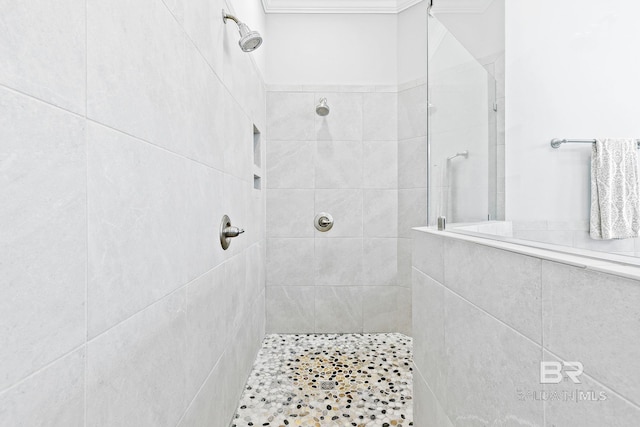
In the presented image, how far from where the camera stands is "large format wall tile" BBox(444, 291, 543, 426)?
2.15 feet

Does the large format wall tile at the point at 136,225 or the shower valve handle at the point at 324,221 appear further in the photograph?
the shower valve handle at the point at 324,221

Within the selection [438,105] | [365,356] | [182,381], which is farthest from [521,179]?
[365,356]

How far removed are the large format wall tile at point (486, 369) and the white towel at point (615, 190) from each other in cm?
27

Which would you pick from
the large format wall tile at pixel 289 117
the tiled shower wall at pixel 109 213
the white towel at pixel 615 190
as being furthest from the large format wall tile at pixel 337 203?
the white towel at pixel 615 190

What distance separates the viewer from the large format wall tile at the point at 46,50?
397 mm

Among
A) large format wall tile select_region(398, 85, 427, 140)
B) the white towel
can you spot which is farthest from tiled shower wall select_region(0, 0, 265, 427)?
large format wall tile select_region(398, 85, 427, 140)

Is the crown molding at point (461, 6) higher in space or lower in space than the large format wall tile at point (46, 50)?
higher

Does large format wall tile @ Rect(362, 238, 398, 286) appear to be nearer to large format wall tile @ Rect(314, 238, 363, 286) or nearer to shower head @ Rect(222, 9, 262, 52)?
large format wall tile @ Rect(314, 238, 363, 286)

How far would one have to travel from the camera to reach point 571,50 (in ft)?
2.83

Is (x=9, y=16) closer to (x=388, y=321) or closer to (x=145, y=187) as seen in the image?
(x=145, y=187)

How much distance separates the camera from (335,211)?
250 centimetres

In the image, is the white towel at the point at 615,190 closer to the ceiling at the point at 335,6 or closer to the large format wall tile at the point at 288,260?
the large format wall tile at the point at 288,260

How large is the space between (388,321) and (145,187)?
2180 mm

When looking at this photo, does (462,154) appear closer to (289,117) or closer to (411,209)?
(411,209)
